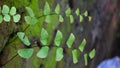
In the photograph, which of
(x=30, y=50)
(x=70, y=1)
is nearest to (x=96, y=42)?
(x=70, y=1)

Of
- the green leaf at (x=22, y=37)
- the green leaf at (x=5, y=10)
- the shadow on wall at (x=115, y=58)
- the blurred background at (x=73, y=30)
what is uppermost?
the green leaf at (x=5, y=10)

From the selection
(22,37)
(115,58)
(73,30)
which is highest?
(22,37)

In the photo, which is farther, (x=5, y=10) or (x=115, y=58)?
(x=115, y=58)

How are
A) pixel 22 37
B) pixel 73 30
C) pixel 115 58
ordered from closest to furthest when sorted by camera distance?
pixel 22 37, pixel 73 30, pixel 115 58

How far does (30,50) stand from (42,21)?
44 centimetres

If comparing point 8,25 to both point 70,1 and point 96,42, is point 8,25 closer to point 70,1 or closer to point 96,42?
point 70,1

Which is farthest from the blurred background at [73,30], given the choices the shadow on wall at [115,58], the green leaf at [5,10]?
the green leaf at [5,10]

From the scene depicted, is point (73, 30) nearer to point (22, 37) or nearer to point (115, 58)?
point (22, 37)

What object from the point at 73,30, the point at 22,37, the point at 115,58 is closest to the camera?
the point at 22,37

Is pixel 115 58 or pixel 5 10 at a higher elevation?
pixel 5 10

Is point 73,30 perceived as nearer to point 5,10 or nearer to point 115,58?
point 5,10

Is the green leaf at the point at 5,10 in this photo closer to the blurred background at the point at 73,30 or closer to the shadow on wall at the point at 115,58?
the blurred background at the point at 73,30

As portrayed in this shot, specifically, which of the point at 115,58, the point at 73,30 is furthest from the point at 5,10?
the point at 115,58

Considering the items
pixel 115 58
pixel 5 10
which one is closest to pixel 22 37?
pixel 5 10
